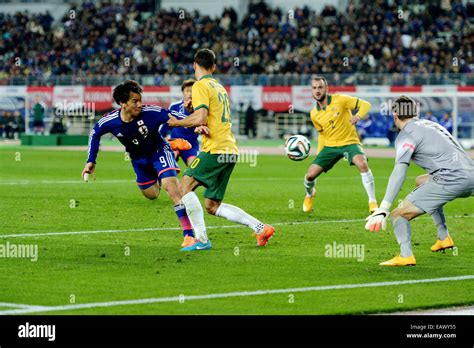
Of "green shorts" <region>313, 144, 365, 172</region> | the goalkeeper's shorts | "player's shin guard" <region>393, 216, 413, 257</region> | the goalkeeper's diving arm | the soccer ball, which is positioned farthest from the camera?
"green shorts" <region>313, 144, 365, 172</region>

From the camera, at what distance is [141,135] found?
14.2 metres

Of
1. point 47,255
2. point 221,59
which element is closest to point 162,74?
point 221,59

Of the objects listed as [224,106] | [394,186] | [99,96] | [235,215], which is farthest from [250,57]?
[394,186]

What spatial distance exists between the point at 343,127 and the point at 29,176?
12065 mm

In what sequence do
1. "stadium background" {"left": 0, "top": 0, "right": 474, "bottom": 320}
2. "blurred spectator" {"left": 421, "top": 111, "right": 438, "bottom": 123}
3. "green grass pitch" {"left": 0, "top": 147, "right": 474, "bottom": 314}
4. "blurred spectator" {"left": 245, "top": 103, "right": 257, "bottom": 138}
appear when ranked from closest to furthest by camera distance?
"green grass pitch" {"left": 0, "top": 147, "right": 474, "bottom": 314}
"stadium background" {"left": 0, "top": 0, "right": 474, "bottom": 320}
"blurred spectator" {"left": 421, "top": 111, "right": 438, "bottom": 123}
"blurred spectator" {"left": 245, "top": 103, "right": 257, "bottom": 138}

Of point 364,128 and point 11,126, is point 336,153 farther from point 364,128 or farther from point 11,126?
point 11,126

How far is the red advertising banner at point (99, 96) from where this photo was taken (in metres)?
57.3

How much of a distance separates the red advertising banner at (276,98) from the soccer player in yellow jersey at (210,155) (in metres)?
39.8

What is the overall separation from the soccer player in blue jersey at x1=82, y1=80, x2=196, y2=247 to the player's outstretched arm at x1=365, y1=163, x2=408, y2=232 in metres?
3.40

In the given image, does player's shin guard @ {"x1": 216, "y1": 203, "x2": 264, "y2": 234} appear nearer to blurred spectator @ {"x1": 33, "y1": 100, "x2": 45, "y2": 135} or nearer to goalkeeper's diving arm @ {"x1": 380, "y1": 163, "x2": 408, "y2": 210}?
goalkeeper's diving arm @ {"x1": 380, "y1": 163, "x2": 408, "y2": 210}

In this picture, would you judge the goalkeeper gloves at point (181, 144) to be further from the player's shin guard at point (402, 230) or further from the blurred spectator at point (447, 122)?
the blurred spectator at point (447, 122)

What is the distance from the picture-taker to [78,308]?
9.57 meters

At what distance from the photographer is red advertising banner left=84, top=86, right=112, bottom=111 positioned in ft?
188

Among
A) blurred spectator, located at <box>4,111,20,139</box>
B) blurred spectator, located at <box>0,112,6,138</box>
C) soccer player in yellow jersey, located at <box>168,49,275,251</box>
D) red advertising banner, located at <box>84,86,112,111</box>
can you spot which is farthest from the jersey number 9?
blurred spectator, located at <box>0,112,6,138</box>
